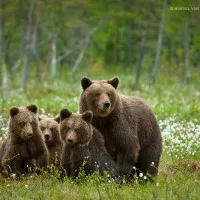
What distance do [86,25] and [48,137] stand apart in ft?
93.2

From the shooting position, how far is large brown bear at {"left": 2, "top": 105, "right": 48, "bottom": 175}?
860cm

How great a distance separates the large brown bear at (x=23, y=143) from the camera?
8.60 metres

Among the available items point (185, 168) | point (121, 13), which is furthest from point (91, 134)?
point (121, 13)

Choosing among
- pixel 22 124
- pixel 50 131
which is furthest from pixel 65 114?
pixel 50 131

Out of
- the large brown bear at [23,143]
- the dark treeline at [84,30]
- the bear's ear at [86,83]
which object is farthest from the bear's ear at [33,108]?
the dark treeline at [84,30]

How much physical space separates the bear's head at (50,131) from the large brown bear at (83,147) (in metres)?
1.25

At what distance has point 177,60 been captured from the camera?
4409 centimetres

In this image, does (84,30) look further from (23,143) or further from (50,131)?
(23,143)

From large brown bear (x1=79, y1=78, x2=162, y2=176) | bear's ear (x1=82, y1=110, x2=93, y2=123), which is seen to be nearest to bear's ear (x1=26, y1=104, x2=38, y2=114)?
large brown bear (x1=79, y1=78, x2=162, y2=176)

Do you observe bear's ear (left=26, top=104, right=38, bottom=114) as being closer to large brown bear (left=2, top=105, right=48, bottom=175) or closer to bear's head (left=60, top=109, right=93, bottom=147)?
large brown bear (left=2, top=105, right=48, bottom=175)

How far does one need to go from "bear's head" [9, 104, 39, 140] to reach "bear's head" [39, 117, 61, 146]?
0.64 meters

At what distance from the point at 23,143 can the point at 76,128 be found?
1.15 m

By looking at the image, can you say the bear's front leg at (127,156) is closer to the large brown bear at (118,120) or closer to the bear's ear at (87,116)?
the large brown bear at (118,120)

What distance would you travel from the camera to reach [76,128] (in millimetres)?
7945
